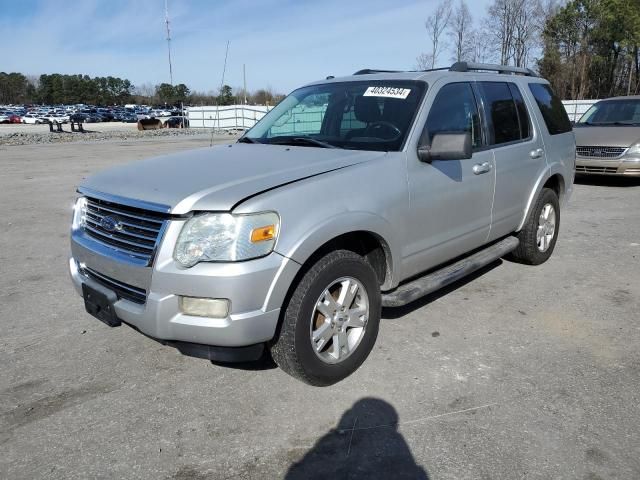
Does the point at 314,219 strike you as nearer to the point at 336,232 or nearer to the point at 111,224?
the point at 336,232

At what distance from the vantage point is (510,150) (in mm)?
4508

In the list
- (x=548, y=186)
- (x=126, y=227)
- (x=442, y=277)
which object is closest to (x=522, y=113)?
(x=548, y=186)

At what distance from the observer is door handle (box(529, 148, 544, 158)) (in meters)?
4.82

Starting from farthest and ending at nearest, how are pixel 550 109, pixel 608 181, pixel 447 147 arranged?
1. pixel 608 181
2. pixel 550 109
3. pixel 447 147

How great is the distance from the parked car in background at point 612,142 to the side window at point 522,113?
5980mm

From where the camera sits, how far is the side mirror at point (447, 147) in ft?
10.9

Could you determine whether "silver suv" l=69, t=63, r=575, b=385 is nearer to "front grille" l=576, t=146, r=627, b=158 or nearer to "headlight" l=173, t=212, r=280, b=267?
"headlight" l=173, t=212, r=280, b=267

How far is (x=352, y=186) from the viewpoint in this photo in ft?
10.0

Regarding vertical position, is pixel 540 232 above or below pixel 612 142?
below

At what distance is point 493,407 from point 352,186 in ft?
4.91

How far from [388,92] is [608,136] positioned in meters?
7.88

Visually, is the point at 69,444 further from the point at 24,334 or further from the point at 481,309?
the point at 481,309

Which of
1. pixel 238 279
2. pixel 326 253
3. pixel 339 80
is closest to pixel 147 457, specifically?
pixel 238 279

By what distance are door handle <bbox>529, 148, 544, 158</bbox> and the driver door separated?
32.6 inches
